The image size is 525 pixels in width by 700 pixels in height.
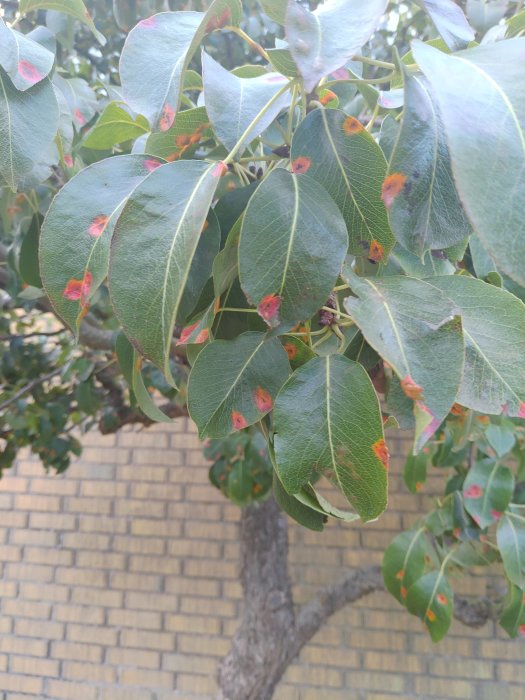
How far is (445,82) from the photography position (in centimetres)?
26

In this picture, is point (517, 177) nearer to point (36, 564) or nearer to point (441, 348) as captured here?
point (441, 348)

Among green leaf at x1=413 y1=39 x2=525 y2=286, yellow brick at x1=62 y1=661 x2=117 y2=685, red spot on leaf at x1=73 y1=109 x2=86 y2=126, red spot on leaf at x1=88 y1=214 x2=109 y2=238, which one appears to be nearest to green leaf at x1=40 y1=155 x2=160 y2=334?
red spot on leaf at x1=88 y1=214 x2=109 y2=238

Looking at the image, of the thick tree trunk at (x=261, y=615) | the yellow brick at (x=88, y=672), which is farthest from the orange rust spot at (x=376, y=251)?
the yellow brick at (x=88, y=672)

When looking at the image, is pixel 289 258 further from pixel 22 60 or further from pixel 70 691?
pixel 70 691

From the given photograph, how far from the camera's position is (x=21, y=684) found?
2510mm

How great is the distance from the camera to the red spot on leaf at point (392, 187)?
0.34m

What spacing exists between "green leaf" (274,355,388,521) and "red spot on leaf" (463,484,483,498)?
86 cm

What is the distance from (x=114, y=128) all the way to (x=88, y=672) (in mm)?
2511

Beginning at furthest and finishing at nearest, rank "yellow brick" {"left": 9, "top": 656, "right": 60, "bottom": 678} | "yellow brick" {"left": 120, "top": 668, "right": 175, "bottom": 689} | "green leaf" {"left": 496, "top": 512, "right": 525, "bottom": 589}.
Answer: "yellow brick" {"left": 9, "top": 656, "right": 60, "bottom": 678} → "yellow brick" {"left": 120, "top": 668, "right": 175, "bottom": 689} → "green leaf" {"left": 496, "top": 512, "right": 525, "bottom": 589}

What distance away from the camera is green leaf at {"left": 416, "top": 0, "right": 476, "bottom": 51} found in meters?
0.38

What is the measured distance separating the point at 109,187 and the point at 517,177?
247 millimetres

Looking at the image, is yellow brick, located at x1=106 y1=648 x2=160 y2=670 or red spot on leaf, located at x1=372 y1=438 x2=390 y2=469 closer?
red spot on leaf, located at x1=372 y1=438 x2=390 y2=469

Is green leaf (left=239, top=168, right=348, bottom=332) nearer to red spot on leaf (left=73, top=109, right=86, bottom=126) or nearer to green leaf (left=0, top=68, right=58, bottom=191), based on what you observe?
green leaf (left=0, top=68, right=58, bottom=191)

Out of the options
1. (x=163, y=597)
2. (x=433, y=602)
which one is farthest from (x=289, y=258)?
(x=163, y=597)
